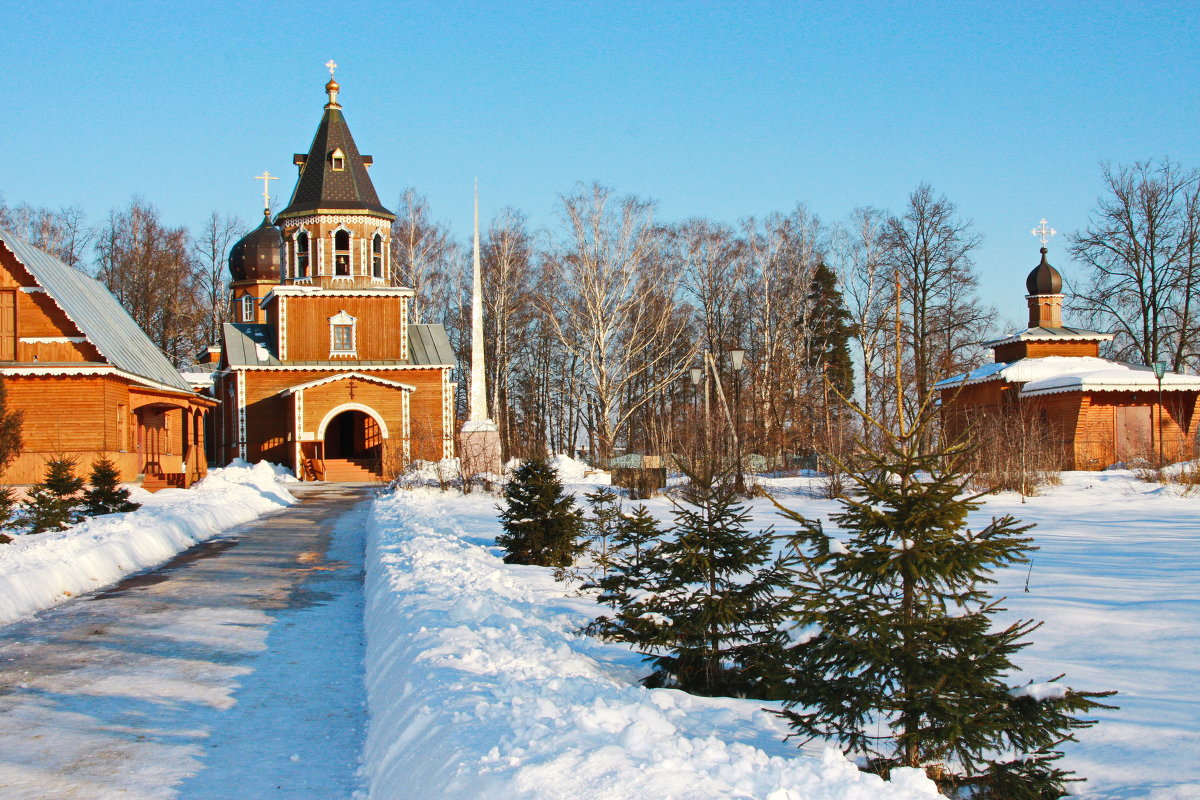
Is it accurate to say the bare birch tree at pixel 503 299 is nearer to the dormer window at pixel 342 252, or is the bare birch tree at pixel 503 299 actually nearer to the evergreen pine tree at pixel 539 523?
the dormer window at pixel 342 252

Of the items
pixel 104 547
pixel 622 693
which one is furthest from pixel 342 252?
pixel 622 693

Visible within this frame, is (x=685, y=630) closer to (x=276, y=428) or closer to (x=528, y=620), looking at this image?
(x=528, y=620)

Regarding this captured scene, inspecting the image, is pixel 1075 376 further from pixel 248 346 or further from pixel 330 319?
pixel 248 346

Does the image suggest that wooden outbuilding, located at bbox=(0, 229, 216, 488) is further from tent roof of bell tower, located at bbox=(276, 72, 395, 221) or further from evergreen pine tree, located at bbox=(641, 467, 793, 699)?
evergreen pine tree, located at bbox=(641, 467, 793, 699)

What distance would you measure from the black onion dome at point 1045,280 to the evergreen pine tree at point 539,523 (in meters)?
33.0

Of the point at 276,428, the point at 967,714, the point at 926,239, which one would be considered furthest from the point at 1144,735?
the point at 926,239

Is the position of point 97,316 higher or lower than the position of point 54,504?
higher

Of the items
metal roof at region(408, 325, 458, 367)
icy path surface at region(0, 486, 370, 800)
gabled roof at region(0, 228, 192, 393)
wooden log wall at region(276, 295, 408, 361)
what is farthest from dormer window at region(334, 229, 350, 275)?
icy path surface at region(0, 486, 370, 800)

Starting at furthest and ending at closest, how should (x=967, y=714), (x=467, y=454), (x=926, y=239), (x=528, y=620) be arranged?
(x=926, y=239) < (x=467, y=454) < (x=528, y=620) < (x=967, y=714)

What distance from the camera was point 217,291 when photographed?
62438mm

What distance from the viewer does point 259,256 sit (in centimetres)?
5188

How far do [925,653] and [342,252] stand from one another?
37791 millimetres

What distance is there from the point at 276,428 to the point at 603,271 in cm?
1401

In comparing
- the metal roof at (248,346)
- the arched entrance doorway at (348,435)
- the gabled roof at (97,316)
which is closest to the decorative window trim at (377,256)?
the metal roof at (248,346)
